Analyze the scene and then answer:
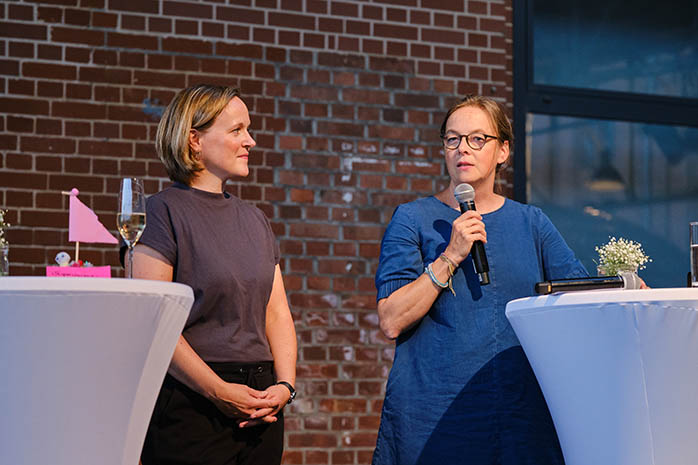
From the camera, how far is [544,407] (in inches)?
90.2

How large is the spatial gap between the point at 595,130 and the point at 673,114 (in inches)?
18.5

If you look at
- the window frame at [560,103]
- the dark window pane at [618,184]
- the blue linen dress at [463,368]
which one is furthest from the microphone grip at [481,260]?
the dark window pane at [618,184]

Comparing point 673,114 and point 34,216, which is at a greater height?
point 673,114

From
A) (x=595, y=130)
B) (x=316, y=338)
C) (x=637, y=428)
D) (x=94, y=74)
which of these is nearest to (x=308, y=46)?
(x=94, y=74)

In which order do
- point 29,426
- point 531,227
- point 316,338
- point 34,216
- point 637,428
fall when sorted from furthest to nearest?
point 316,338
point 34,216
point 531,227
point 637,428
point 29,426

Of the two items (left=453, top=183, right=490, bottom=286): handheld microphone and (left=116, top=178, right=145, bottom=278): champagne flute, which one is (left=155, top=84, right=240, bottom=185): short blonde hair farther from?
(left=453, top=183, right=490, bottom=286): handheld microphone

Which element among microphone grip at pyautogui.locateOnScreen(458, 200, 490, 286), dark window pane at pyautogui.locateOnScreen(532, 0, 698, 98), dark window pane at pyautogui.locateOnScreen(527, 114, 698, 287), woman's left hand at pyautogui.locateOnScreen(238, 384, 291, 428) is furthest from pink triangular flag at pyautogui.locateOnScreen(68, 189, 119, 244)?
dark window pane at pyautogui.locateOnScreen(532, 0, 698, 98)

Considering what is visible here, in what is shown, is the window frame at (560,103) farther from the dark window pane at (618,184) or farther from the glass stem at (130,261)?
the glass stem at (130,261)

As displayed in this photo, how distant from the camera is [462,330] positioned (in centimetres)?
231

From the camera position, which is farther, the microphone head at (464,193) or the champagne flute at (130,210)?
the microphone head at (464,193)

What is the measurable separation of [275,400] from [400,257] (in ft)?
1.64

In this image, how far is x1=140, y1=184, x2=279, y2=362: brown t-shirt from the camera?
7.43ft

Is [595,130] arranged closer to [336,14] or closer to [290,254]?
[336,14]

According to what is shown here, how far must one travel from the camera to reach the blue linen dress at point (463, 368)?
225cm
